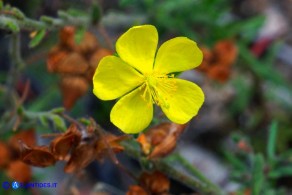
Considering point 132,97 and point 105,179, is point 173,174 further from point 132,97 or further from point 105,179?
point 105,179

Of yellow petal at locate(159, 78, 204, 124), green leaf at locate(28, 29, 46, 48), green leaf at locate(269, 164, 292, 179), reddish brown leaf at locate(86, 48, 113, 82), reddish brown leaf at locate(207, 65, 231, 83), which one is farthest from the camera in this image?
reddish brown leaf at locate(207, 65, 231, 83)

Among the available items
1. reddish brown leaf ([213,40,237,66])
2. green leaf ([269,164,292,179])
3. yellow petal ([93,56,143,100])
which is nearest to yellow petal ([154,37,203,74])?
yellow petal ([93,56,143,100])

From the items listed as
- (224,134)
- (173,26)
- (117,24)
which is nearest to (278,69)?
(224,134)

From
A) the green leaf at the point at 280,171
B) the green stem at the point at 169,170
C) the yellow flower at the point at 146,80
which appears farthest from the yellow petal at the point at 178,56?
the green leaf at the point at 280,171

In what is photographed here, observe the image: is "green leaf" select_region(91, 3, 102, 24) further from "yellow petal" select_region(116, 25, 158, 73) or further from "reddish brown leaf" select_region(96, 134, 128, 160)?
"reddish brown leaf" select_region(96, 134, 128, 160)

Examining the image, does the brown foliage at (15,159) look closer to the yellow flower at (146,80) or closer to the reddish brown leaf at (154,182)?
the reddish brown leaf at (154,182)

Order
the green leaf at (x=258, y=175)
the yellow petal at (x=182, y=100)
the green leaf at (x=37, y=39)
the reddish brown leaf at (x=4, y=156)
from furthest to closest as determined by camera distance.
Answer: the reddish brown leaf at (x=4, y=156)
the green leaf at (x=258, y=175)
the green leaf at (x=37, y=39)
the yellow petal at (x=182, y=100)
